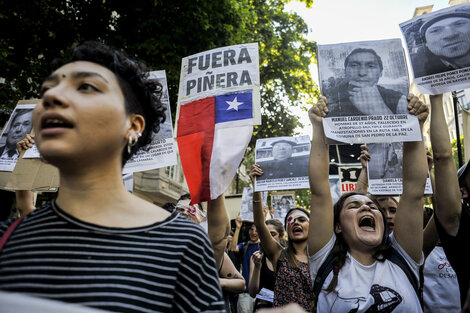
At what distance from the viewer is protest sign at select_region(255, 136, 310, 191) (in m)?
4.99

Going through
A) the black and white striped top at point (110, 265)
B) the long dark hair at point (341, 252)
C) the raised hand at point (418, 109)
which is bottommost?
the long dark hair at point (341, 252)

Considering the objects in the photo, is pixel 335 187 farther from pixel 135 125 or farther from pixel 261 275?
pixel 135 125

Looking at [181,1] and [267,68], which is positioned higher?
[267,68]

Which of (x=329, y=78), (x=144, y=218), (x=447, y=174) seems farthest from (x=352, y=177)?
(x=144, y=218)

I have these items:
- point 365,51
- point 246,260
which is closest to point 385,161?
point 365,51

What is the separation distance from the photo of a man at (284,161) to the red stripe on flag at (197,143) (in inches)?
75.3

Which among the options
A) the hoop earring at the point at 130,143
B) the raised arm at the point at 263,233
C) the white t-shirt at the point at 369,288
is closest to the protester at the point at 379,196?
the raised arm at the point at 263,233

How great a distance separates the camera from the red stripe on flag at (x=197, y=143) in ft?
9.75

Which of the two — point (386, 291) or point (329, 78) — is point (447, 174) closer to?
point (386, 291)

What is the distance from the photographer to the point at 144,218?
1.24 metres

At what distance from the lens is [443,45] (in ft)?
8.72

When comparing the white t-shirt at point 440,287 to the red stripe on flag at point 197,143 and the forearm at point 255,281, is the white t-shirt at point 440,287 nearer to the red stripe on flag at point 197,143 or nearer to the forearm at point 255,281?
the red stripe on flag at point 197,143

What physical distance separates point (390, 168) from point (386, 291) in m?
2.21

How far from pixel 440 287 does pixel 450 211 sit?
3.46 feet
